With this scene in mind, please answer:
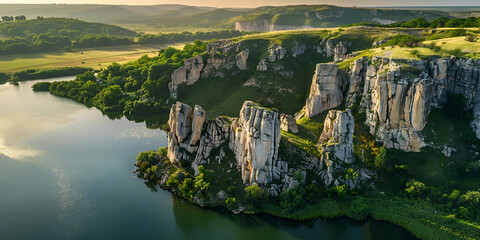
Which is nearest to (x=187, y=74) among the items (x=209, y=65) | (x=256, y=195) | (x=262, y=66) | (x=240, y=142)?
(x=209, y=65)

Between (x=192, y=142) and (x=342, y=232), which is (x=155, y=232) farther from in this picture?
(x=342, y=232)

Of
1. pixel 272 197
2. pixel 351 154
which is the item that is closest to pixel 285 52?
pixel 351 154

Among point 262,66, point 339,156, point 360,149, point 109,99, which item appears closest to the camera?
point 339,156

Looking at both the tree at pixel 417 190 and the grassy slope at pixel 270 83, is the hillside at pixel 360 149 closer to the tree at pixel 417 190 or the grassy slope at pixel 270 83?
the tree at pixel 417 190

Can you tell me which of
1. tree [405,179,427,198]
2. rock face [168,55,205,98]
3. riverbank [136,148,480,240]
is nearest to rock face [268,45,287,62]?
rock face [168,55,205,98]

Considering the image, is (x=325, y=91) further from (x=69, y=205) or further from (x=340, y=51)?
(x=69, y=205)

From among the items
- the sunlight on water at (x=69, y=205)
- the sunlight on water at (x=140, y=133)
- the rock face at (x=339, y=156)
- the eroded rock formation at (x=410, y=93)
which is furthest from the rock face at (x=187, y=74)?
the rock face at (x=339, y=156)
